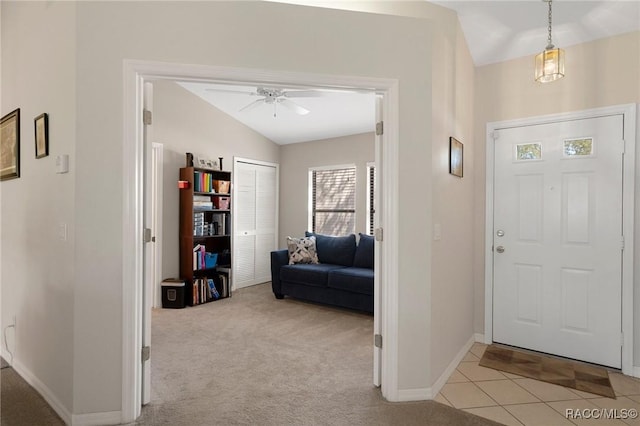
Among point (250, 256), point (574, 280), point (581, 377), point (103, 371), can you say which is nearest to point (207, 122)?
point (250, 256)

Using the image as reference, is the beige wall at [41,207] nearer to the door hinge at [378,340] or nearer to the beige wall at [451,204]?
the door hinge at [378,340]

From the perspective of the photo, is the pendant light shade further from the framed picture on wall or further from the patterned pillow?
the framed picture on wall

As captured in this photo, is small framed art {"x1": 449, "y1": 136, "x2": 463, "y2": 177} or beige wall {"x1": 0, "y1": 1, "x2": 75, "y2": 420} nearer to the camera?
beige wall {"x1": 0, "y1": 1, "x2": 75, "y2": 420}

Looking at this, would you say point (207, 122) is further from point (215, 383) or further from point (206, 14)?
point (215, 383)

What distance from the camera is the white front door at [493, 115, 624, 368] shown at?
→ 9.32 ft

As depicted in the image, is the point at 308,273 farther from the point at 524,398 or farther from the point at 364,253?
the point at 524,398

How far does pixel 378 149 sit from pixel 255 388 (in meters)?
1.84

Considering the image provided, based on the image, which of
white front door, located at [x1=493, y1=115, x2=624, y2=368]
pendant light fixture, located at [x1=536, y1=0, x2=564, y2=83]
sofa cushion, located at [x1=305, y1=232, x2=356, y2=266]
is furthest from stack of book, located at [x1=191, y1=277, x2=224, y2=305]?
pendant light fixture, located at [x1=536, y1=0, x2=564, y2=83]

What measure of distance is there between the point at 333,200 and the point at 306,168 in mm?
756

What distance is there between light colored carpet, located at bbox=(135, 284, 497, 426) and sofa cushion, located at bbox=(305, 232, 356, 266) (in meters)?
0.88

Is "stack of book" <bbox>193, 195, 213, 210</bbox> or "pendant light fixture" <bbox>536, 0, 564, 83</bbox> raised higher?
"pendant light fixture" <bbox>536, 0, 564, 83</bbox>

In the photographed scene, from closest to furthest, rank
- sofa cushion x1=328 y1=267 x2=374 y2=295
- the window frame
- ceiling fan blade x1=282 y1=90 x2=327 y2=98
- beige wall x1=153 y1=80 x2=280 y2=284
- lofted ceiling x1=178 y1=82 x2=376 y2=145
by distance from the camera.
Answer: ceiling fan blade x1=282 y1=90 x2=327 y2=98 → sofa cushion x1=328 y1=267 x2=374 y2=295 → lofted ceiling x1=178 y1=82 x2=376 y2=145 → beige wall x1=153 y1=80 x2=280 y2=284 → the window frame

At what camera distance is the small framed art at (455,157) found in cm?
272

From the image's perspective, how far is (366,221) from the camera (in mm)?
5617
